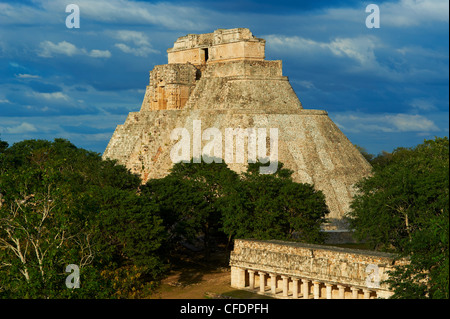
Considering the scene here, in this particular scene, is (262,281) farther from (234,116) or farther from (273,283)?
(234,116)

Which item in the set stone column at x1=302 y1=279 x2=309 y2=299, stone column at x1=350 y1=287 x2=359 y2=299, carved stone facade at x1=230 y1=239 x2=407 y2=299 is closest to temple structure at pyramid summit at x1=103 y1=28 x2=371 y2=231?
carved stone facade at x1=230 y1=239 x2=407 y2=299

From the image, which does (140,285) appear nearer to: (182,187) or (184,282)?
(184,282)

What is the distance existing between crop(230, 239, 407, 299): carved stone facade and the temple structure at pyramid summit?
18.2 metres

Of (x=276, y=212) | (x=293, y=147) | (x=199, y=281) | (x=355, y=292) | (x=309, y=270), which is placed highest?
(x=293, y=147)

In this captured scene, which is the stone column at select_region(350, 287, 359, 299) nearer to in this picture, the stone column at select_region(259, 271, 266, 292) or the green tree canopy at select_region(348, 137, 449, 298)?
the green tree canopy at select_region(348, 137, 449, 298)

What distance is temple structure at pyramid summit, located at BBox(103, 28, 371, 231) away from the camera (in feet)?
242

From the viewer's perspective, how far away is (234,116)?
7700 centimetres

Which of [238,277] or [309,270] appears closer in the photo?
[309,270]

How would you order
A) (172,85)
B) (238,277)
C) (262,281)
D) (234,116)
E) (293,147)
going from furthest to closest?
(172,85), (234,116), (293,147), (238,277), (262,281)

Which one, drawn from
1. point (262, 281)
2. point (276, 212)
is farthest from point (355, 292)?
point (276, 212)

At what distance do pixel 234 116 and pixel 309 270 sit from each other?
33002 millimetres

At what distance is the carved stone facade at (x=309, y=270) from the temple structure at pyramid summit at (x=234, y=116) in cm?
1817

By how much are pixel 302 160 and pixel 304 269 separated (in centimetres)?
2828
